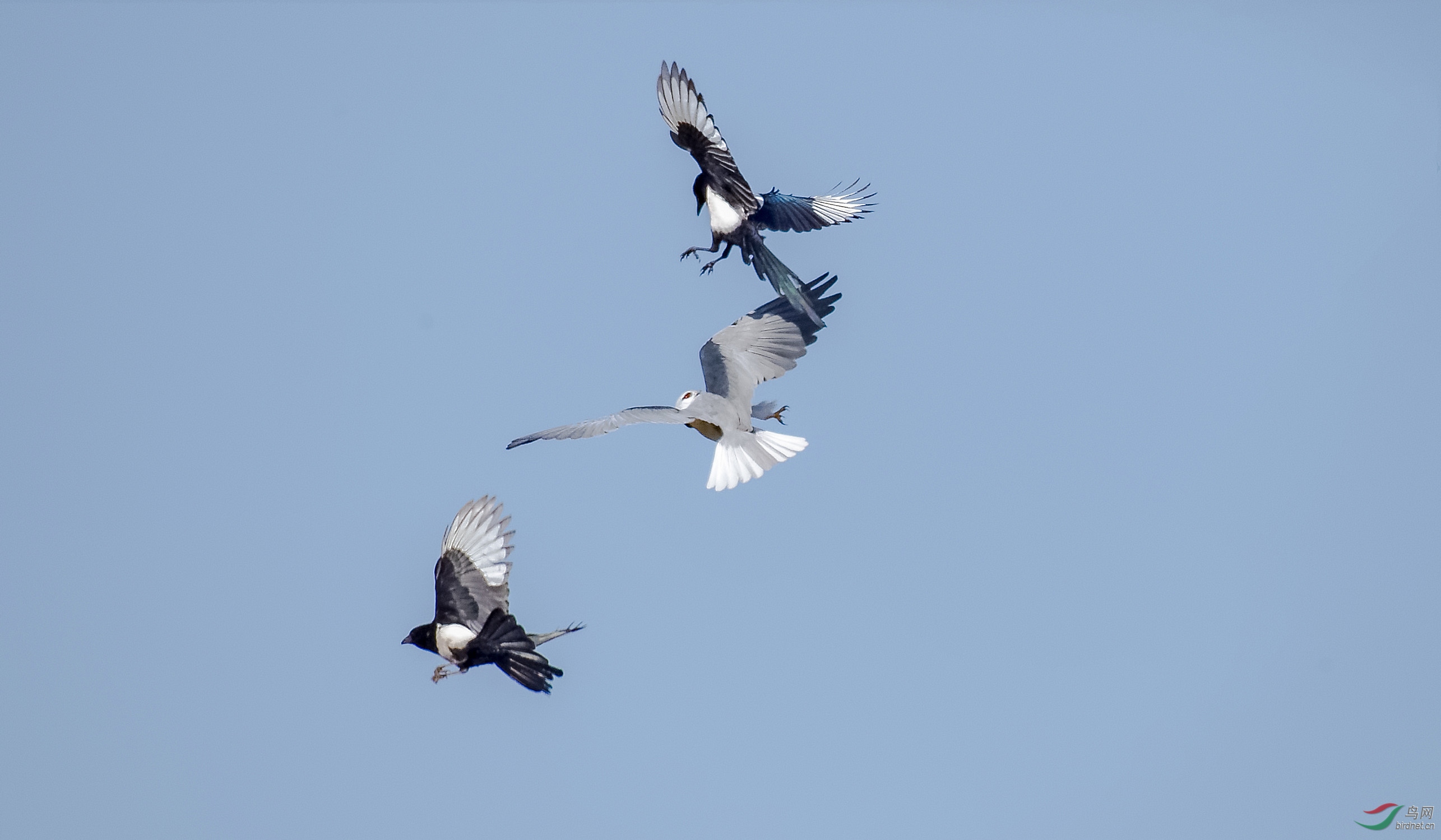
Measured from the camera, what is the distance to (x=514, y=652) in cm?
1459

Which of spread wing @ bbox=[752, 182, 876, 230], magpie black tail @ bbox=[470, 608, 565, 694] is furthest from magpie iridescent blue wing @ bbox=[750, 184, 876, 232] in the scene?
A: magpie black tail @ bbox=[470, 608, 565, 694]

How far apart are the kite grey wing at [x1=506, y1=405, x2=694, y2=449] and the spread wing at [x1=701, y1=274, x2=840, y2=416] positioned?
4.66 feet

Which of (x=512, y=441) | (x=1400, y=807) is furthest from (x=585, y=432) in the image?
(x=1400, y=807)

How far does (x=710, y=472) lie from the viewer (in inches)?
596

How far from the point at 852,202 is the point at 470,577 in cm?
518

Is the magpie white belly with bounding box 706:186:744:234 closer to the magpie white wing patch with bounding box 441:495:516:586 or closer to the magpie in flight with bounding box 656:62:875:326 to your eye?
the magpie in flight with bounding box 656:62:875:326

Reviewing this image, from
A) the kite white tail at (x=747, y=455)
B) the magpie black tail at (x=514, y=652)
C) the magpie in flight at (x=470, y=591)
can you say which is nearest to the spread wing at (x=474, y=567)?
the magpie in flight at (x=470, y=591)

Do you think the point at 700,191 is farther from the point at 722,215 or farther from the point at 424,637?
the point at 424,637

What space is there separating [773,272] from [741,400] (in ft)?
4.37

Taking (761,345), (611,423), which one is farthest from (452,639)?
(761,345)

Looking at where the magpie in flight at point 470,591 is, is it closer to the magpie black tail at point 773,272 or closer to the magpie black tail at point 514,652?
the magpie black tail at point 514,652

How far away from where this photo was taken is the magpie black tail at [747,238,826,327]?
52.5 ft

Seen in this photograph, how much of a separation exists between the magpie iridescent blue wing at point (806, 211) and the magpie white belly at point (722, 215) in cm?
19

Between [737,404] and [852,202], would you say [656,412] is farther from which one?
[852,202]
